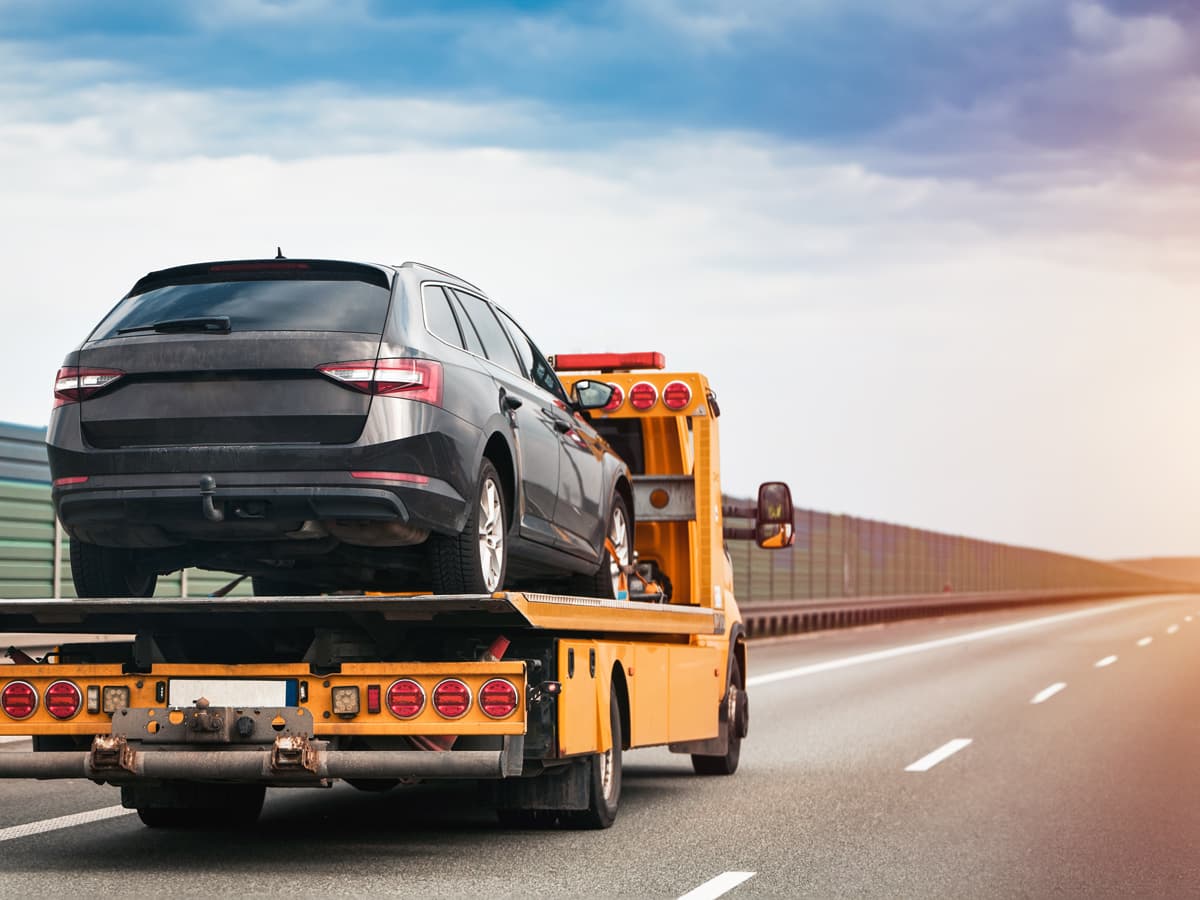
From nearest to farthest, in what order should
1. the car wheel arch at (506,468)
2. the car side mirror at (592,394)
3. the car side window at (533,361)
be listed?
the car wheel arch at (506,468), the car side window at (533,361), the car side mirror at (592,394)

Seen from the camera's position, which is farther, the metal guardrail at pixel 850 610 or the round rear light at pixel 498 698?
the metal guardrail at pixel 850 610

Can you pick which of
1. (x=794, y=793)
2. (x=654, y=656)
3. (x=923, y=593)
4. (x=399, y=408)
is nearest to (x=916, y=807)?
(x=794, y=793)

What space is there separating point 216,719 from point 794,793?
4.69 metres

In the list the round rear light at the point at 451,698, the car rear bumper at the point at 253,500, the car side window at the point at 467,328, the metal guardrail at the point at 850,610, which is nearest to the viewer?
the car rear bumper at the point at 253,500

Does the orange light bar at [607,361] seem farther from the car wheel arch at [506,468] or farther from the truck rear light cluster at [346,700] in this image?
the truck rear light cluster at [346,700]

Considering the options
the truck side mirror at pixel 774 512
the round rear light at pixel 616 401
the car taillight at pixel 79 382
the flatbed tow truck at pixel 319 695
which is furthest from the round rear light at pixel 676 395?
the car taillight at pixel 79 382

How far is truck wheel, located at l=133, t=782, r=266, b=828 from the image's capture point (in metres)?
9.02

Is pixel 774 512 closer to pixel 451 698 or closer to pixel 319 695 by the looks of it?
pixel 451 698

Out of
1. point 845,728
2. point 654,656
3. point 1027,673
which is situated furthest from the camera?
point 1027,673

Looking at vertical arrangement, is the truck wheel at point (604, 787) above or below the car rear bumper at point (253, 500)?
below

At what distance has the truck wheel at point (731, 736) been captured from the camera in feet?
39.8

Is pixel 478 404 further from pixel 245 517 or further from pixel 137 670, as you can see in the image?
pixel 137 670

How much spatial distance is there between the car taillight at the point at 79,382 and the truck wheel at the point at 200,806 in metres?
2.29

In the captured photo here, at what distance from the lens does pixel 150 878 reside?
24.6 ft
